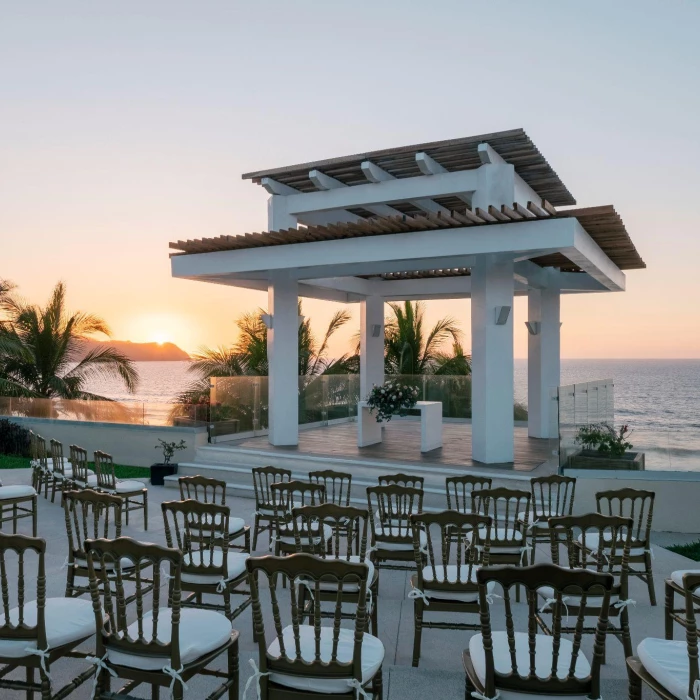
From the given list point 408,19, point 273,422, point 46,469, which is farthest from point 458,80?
point 46,469

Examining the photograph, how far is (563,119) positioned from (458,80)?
2814 millimetres

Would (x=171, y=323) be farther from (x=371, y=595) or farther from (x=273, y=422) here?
(x=371, y=595)

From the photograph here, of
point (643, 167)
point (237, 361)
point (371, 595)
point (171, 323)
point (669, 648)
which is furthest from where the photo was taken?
point (171, 323)

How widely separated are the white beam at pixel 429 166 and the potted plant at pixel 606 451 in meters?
4.80

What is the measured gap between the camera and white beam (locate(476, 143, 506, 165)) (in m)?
10.2

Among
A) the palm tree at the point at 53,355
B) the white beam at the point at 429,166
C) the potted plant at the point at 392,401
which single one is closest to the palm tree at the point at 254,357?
the palm tree at the point at 53,355

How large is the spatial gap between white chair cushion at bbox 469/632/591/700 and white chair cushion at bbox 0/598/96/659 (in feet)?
6.95

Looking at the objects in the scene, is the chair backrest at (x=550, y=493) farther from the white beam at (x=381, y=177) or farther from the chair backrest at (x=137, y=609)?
the white beam at (x=381, y=177)

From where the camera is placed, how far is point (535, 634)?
8.96ft

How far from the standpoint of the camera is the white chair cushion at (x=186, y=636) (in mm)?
3029

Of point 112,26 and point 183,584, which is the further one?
point 112,26

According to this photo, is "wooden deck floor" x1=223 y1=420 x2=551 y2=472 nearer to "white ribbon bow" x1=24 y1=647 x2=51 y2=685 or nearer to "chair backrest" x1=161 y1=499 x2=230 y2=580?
"chair backrest" x1=161 y1=499 x2=230 y2=580

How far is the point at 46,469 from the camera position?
1000 cm

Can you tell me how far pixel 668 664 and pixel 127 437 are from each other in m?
12.8
